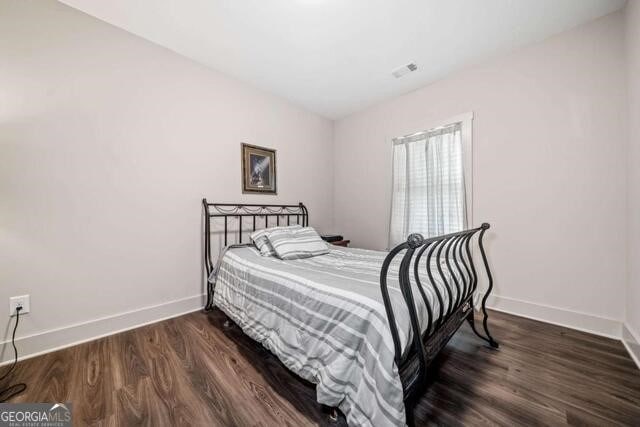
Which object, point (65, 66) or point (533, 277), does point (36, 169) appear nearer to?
point (65, 66)

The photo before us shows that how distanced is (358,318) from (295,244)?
1182mm

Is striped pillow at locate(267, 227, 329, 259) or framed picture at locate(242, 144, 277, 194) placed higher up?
framed picture at locate(242, 144, 277, 194)

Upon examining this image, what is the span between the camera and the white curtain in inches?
97.0

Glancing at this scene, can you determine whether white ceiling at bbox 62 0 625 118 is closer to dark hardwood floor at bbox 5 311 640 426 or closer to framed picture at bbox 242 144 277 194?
framed picture at bbox 242 144 277 194

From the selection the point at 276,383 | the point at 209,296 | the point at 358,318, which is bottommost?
the point at 276,383

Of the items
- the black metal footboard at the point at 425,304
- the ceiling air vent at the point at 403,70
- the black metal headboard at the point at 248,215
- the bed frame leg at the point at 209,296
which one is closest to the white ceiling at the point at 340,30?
the ceiling air vent at the point at 403,70

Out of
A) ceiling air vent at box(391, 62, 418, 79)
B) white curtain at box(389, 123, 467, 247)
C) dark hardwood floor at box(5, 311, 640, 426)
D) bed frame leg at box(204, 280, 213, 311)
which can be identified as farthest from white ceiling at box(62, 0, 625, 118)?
dark hardwood floor at box(5, 311, 640, 426)

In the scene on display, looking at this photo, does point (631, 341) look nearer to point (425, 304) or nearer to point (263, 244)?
point (425, 304)

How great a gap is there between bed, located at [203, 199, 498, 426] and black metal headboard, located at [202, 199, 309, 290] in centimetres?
65

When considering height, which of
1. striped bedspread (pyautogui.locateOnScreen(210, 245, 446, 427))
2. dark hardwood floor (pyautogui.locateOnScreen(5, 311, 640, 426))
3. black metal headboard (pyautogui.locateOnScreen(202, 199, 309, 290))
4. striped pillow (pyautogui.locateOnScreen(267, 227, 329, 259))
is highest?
black metal headboard (pyautogui.locateOnScreen(202, 199, 309, 290))

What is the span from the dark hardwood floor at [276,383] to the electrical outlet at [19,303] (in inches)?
12.9

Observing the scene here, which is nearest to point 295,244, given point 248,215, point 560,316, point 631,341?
point 248,215

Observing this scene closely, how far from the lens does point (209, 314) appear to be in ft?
7.26

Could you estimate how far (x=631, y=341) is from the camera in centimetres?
155
